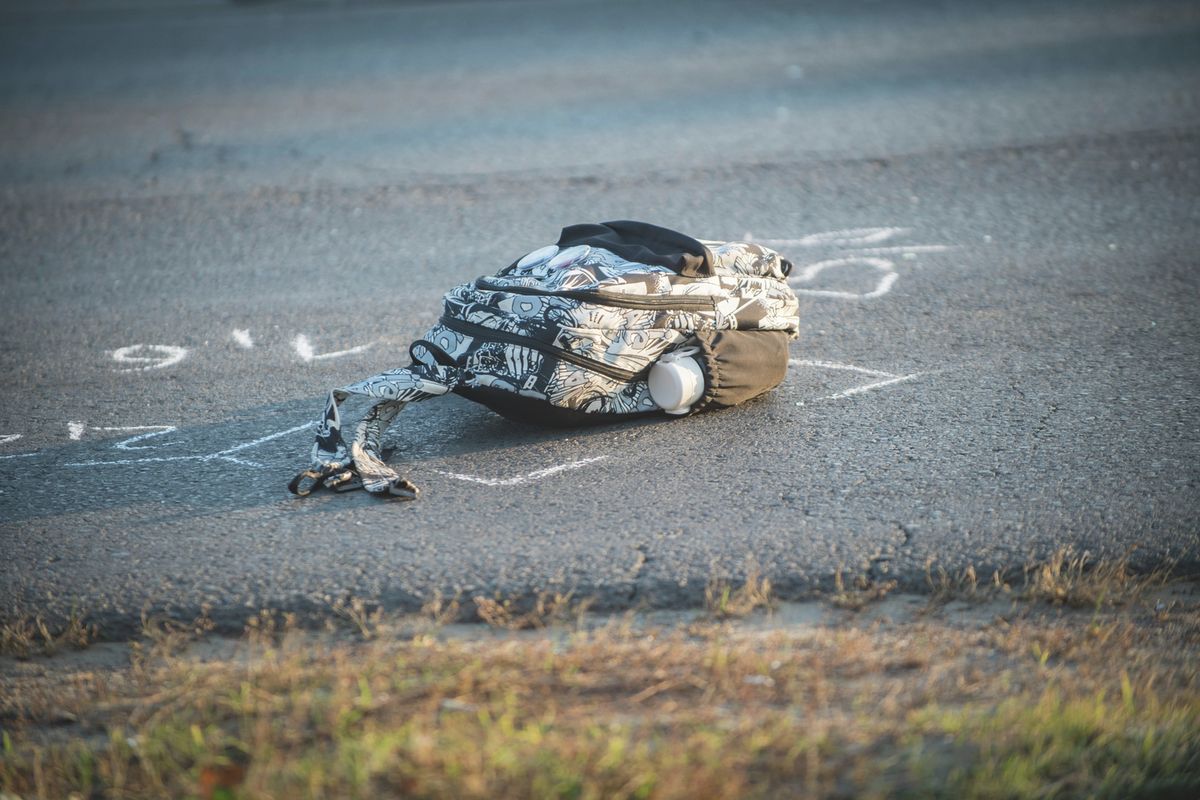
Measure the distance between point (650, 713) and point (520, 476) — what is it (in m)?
1.27

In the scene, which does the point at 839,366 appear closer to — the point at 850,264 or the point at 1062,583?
the point at 850,264

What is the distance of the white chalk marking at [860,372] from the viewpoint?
4.07 m

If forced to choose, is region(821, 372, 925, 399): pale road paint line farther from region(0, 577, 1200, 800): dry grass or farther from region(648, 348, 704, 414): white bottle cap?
region(0, 577, 1200, 800): dry grass

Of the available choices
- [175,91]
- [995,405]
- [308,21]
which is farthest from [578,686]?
[308,21]

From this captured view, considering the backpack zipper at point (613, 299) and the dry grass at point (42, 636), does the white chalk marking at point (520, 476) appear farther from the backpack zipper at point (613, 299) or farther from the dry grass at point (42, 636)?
the dry grass at point (42, 636)

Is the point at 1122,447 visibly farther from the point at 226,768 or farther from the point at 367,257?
the point at 367,257

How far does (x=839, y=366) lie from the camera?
14.1 feet

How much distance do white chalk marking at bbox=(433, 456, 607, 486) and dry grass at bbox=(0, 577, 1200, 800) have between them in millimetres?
690

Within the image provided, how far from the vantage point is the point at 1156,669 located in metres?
2.55

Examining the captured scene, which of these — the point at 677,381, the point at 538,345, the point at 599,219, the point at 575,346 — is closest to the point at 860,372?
the point at 677,381

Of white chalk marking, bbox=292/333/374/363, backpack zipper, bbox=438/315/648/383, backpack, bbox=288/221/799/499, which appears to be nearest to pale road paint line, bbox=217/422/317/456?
backpack, bbox=288/221/799/499

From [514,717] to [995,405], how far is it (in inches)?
91.6

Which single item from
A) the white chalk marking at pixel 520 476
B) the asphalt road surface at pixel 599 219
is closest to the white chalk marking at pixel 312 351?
the asphalt road surface at pixel 599 219

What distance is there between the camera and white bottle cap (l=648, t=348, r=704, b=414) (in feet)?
12.1
